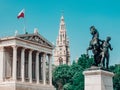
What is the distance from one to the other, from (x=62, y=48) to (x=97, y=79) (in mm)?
151942

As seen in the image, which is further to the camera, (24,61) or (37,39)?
(37,39)

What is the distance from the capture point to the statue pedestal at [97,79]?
21547 millimetres

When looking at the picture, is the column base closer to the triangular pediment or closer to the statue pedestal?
the triangular pediment

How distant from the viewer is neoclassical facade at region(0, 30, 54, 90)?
79.4 meters

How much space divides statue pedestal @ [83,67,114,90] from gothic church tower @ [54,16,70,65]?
148152 millimetres

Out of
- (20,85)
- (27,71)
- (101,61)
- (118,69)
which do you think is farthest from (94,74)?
(118,69)

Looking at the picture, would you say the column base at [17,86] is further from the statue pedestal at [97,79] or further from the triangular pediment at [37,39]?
the statue pedestal at [97,79]

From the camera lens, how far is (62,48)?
570ft

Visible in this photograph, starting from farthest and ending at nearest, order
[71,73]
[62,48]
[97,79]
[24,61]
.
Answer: [62,48], [71,73], [24,61], [97,79]

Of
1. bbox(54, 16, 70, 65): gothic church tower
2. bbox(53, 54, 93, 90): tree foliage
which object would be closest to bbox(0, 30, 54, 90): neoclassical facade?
bbox(53, 54, 93, 90): tree foliage

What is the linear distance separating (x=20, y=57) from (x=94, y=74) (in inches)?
2478

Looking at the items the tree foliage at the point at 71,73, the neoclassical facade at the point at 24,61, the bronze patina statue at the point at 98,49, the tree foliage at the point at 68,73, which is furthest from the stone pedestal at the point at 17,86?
the bronze patina statue at the point at 98,49

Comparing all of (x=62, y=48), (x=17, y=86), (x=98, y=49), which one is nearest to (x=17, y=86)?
(x=17, y=86)

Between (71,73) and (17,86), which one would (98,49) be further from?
(71,73)
